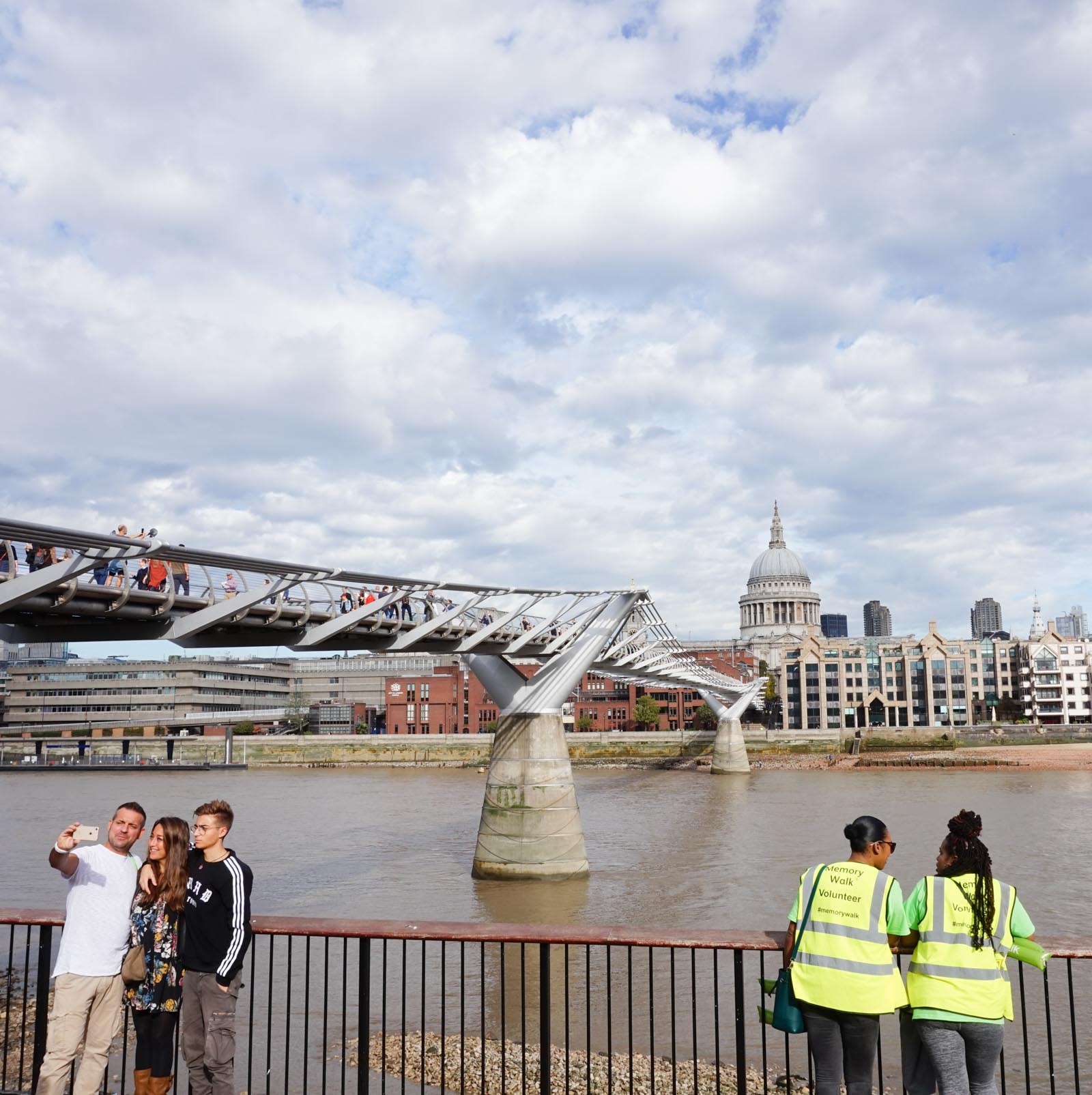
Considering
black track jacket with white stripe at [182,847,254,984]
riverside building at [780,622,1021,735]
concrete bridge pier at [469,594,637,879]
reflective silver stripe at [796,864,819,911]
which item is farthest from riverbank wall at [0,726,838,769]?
reflective silver stripe at [796,864,819,911]

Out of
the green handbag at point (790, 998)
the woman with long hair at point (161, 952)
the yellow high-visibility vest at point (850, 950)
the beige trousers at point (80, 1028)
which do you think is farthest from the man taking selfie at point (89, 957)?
the yellow high-visibility vest at point (850, 950)

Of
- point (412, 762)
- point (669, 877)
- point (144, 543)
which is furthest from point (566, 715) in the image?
point (144, 543)

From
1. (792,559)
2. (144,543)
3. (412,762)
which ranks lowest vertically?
(412,762)

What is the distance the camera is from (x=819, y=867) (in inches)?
195

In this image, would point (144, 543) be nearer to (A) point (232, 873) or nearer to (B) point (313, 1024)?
(B) point (313, 1024)

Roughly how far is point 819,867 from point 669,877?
67.5ft

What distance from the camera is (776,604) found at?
175625 mm

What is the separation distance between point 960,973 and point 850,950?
45 cm

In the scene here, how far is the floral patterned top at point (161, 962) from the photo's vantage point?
5.13 metres

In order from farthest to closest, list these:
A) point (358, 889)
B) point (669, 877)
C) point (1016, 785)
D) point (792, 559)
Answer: point (792, 559) < point (1016, 785) < point (669, 877) < point (358, 889)

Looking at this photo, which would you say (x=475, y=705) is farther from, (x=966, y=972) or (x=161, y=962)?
(x=966, y=972)

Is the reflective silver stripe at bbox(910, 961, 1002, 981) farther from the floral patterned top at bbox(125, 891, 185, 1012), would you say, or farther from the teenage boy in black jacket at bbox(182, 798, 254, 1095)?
the floral patterned top at bbox(125, 891, 185, 1012)

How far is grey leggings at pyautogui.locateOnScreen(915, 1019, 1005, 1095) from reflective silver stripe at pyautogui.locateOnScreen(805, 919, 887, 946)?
1.28 ft

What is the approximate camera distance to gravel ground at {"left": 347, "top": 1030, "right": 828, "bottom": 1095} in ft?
26.7
